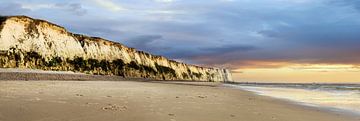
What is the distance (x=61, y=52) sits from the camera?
53531mm

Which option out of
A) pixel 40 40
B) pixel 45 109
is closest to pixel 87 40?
pixel 40 40

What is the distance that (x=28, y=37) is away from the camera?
4769 centimetres

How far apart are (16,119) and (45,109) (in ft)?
4.68

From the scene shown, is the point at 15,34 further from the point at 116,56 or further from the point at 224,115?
the point at 224,115

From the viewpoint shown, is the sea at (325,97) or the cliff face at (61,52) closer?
the sea at (325,97)

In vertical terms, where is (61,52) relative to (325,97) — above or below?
above

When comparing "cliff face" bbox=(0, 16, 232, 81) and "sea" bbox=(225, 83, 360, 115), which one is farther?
"cliff face" bbox=(0, 16, 232, 81)

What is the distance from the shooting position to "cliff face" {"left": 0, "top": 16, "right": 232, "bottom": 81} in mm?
44531

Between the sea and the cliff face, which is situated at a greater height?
the cliff face

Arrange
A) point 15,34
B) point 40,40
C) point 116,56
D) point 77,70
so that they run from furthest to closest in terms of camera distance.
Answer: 1. point 116,56
2. point 77,70
3. point 40,40
4. point 15,34

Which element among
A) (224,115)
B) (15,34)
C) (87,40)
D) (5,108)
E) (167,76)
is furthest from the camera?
(167,76)

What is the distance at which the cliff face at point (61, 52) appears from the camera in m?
44.5

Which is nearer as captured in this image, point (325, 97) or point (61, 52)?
point (325, 97)

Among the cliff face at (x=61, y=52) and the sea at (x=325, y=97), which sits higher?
the cliff face at (x=61, y=52)
